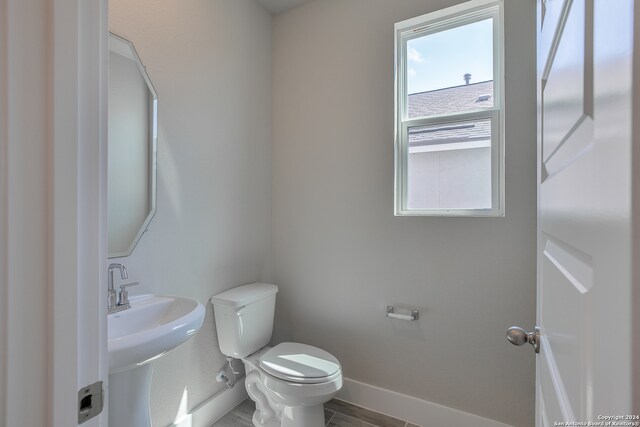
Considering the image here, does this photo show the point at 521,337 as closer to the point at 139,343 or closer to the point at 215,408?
the point at 139,343

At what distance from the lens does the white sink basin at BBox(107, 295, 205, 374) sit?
3.09 feet

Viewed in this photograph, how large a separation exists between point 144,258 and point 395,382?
1579mm

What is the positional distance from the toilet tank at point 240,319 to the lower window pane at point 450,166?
1107 mm

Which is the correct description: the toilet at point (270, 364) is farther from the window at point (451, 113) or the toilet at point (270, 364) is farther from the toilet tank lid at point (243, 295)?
the window at point (451, 113)

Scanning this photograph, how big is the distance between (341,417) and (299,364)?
1.87ft

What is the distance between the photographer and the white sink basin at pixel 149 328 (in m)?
0.94

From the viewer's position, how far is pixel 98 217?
48cm

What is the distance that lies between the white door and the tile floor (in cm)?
139

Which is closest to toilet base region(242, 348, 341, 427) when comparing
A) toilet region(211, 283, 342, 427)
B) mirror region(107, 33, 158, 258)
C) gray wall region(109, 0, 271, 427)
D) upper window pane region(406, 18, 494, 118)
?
toilet region(211, 283, 342, 427)

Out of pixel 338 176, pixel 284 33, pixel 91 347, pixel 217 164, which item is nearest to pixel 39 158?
pixel 91 347

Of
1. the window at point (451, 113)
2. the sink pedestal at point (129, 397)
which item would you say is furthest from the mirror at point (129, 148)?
the window at point (451, 113)

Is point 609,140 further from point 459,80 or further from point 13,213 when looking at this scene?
point 459,80

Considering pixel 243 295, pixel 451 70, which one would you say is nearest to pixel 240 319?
pixel 243 295

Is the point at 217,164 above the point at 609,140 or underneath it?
above
